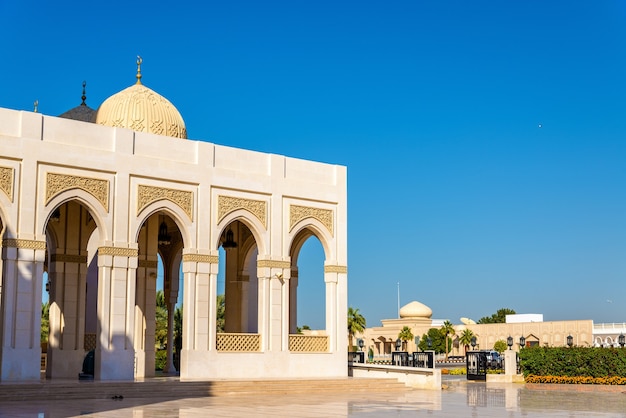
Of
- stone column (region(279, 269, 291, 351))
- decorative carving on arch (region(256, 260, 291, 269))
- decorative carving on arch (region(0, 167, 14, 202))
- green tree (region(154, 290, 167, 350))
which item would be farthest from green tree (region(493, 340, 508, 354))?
decorative carving on arch (region(0, 167, 14, 202))

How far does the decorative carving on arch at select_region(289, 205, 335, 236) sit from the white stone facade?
0.03 m

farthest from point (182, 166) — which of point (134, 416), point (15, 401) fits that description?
point (134, 416)

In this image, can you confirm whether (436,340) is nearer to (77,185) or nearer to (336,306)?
(336,306)

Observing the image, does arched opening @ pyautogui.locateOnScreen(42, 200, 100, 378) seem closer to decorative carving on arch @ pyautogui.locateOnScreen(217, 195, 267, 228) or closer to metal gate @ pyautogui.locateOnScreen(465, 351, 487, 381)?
decorative carving on arch @ pyautogui.locateOnScreen(217, 195, 267, 228)

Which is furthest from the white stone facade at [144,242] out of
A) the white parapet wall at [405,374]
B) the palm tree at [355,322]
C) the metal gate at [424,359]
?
the palm tree at [355,322]

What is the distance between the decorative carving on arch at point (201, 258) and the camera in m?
21.0

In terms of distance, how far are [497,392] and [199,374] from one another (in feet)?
23.2

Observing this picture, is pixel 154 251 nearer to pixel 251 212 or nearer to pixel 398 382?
pixel 251 212

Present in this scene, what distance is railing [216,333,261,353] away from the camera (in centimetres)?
2131

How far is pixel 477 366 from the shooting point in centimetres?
2688

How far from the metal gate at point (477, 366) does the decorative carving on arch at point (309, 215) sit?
6.84 m

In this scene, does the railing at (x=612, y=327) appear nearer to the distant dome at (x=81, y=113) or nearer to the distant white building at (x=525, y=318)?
the distant white building at (x=525, y=318)

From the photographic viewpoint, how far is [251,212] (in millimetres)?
22266

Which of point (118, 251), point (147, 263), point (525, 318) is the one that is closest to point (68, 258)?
point (118, 251)
